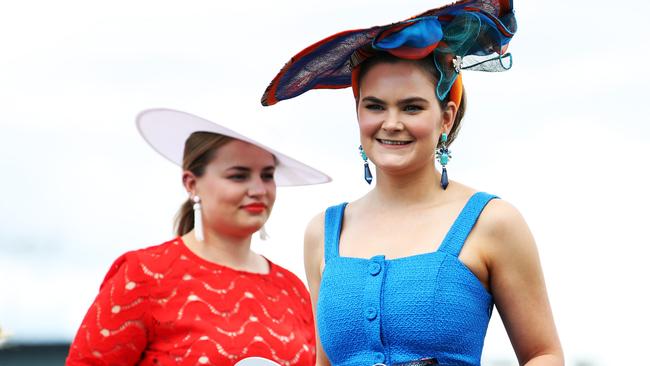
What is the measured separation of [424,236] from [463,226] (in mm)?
116

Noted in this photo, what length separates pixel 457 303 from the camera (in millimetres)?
3027

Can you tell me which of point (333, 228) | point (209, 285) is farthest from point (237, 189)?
point (333, 228)

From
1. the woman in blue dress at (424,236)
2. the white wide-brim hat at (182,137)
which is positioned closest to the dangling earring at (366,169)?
the woman in blue dress at (424,236)

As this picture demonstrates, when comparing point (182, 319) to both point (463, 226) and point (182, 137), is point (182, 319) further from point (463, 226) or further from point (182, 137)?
point (463, 226)

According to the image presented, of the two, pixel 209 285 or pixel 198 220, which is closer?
pixel 209 285

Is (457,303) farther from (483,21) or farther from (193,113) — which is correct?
(193,113)

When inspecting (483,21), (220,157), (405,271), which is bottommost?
(405,271)

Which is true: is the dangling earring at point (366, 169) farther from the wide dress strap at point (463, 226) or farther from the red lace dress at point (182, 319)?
the red lace dress at point (182, 319)

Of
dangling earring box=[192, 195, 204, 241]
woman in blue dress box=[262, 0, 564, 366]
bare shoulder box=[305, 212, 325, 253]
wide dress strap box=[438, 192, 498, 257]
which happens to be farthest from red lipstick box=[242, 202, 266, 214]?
wide dress strap box=[438, 192, 498, 257]

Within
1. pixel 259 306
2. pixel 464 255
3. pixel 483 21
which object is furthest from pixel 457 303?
pixel 259 306

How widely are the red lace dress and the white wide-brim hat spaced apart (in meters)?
0.45

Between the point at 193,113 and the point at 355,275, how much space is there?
1.40m

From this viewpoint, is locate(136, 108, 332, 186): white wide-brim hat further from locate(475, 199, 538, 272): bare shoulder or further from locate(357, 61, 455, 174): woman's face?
A: locate(475, 199, 538, 272): bare shoulder

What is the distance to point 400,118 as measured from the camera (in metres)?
3.09
